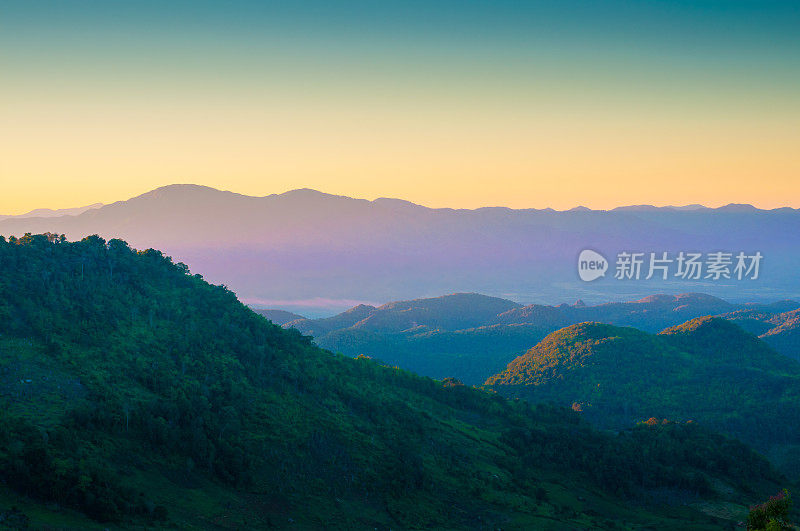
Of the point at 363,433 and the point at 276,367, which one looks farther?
the point at 276,367

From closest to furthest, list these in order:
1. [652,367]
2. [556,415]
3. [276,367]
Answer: [276,367], [556,415], [652,367]

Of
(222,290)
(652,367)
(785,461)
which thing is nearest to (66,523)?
(222,290)

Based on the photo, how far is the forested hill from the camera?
2579 inches

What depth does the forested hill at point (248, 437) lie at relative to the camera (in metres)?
65.5

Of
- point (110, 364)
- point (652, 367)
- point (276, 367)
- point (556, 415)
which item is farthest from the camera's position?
point (652, 367)

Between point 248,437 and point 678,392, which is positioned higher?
point 248,437

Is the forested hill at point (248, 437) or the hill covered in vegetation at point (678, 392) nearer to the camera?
the forested hill at point (248, 437)

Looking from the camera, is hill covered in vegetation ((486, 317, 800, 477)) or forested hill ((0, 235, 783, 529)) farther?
hill covered in vegetation ((486, 317, 800, 477))

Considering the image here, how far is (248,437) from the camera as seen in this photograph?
276 feet

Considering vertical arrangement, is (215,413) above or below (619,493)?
above

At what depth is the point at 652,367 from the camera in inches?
7564

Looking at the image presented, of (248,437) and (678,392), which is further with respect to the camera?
(678,392)

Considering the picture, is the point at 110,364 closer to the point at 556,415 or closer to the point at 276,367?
the point at 276,367

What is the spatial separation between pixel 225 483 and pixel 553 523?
4225 cm
